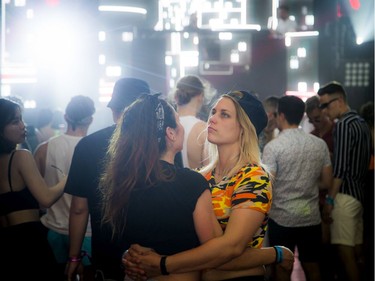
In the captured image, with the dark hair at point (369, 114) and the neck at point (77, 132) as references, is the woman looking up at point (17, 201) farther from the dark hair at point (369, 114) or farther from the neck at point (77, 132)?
the dark hair at point (369, 114)

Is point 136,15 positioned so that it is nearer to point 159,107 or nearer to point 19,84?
point 19,84

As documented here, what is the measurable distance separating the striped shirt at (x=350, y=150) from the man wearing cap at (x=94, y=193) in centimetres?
207

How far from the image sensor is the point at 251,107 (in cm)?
278

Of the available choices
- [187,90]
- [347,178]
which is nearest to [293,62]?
[347,178]

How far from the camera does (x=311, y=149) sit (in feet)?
15.0

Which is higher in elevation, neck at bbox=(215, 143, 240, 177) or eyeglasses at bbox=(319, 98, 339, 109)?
neck at bbox=(215, 143, 240, 177)

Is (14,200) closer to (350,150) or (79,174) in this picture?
(79,174)

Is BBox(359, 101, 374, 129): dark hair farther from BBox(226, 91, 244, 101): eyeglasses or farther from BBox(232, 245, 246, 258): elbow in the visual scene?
BBox(232, 245, 246, 258): elbow

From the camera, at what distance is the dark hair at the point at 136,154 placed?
2326 mm

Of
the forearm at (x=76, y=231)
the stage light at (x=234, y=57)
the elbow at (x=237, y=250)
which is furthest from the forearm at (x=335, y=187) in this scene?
the stage light at (x=234, y=57)

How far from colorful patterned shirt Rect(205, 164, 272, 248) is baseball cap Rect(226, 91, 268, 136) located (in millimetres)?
240

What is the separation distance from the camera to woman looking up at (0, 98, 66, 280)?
11.4ft

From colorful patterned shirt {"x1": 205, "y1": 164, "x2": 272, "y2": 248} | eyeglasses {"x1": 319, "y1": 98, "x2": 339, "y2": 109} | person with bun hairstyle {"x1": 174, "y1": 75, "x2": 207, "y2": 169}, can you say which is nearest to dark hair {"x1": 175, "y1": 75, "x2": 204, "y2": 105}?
person with bun hairstyle {"x1": 174, "y1": 75, "x2": 207, "y2": 169}

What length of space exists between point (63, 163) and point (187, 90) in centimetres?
99
